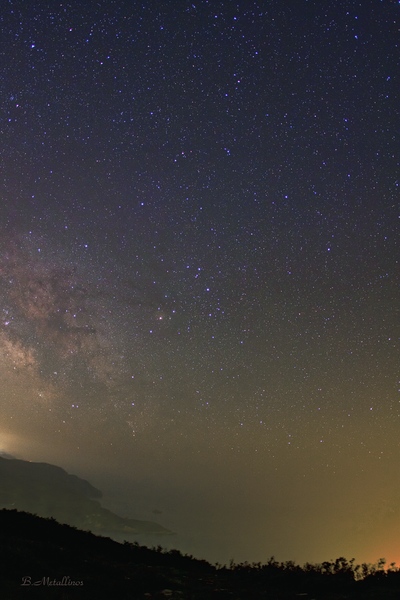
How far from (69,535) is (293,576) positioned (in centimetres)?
734

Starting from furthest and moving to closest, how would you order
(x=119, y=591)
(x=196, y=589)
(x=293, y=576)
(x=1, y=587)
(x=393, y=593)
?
(x=293, y=576) < (x=196, y=589) < (x=393, y=593) < (x=119, y=591) < (x=1, y=587)

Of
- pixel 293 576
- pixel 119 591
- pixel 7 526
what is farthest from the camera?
pixel 7 526

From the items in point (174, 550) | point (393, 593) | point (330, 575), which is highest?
point (393, 593)

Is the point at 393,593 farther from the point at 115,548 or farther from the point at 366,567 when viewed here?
the point at 115,548

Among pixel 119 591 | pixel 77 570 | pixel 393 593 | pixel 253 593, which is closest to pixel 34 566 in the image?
pixel 77 570

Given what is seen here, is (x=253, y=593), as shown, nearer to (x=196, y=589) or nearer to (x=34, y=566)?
(x=196, y=589)

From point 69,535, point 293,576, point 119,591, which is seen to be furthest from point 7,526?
point 293,576

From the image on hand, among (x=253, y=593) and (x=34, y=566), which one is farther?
(x=253, y=593)

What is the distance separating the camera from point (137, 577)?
7.18 metres

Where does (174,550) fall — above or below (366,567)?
below

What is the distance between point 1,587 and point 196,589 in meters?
3.85

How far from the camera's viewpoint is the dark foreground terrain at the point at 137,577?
611 centimetres

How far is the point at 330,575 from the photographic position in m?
9.07

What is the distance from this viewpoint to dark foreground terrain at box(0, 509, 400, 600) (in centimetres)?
611
